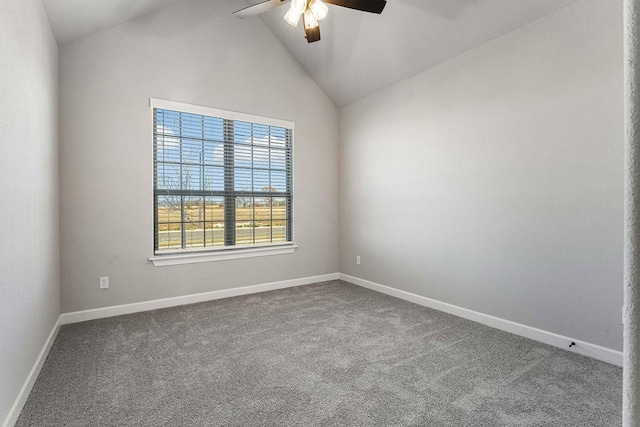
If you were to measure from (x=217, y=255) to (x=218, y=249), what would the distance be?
0.23 ft

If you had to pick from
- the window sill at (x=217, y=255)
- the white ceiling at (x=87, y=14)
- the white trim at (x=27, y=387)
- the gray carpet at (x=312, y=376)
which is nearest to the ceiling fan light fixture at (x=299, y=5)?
the white ceiling at (x=87, y=14)

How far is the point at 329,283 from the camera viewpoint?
4.77 m

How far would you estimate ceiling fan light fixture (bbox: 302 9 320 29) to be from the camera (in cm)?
268

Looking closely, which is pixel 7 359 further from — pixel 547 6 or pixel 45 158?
pixel 547 6

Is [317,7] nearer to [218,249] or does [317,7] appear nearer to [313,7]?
[313,7]

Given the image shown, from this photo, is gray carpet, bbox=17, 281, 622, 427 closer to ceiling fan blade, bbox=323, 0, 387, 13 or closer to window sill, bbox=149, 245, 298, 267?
window sill, bbox=149, 245, 298, 267

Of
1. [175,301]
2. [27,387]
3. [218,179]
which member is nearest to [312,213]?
[218,179]

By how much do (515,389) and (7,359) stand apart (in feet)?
9.22

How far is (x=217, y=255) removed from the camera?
4.03 m

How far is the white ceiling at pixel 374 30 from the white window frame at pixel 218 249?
0.84 m

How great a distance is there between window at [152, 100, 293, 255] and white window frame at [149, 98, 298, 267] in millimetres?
13

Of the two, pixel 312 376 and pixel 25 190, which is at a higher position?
pixel 25 190

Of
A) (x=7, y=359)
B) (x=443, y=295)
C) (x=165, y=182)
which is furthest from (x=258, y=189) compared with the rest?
(x=7, y=359)

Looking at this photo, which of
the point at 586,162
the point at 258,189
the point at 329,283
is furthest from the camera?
the point at 329,283
